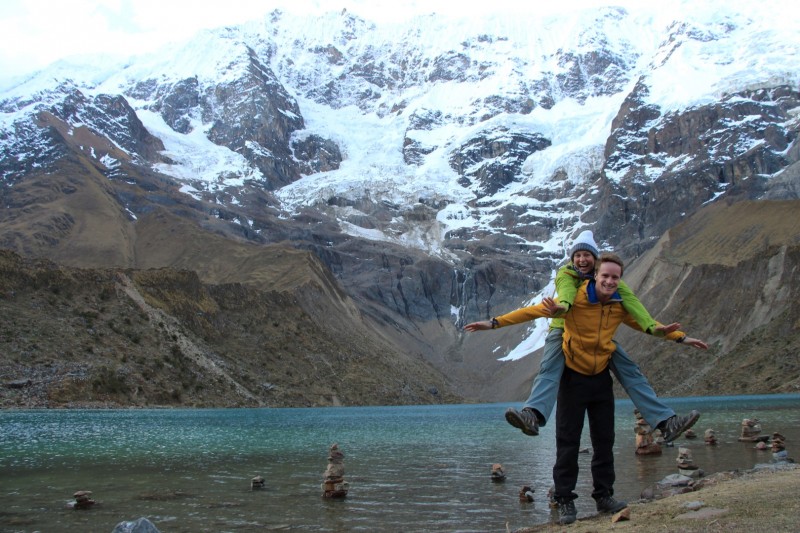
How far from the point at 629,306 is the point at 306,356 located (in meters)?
133

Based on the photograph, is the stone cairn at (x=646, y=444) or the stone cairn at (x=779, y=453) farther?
the stone cairn at (x=646, y=444)

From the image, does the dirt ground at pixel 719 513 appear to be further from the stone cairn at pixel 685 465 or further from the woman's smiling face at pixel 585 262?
the stone cairn at pixel 685 465

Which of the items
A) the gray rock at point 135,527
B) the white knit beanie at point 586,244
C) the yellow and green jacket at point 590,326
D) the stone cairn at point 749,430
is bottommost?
the stone cairn at point 749,430

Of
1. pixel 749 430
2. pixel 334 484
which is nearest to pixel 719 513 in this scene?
pixel 334 484

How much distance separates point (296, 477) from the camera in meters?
28.4

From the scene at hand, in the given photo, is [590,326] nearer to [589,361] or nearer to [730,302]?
[589,361]

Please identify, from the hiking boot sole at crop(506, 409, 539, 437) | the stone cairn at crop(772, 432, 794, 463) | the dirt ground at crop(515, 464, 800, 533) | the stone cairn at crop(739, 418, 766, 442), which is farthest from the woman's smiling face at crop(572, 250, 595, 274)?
the stone cairn at crop(739, 418, 766, 442)

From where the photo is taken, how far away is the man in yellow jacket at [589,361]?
12031 mm

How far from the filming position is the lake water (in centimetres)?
1866

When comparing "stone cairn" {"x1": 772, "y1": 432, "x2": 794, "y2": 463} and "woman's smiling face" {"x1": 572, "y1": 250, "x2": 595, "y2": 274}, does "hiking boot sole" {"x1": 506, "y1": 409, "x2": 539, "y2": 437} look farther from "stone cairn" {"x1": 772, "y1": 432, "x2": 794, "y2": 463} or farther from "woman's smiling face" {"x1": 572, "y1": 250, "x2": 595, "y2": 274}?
"stone cairn" {"x1": 772, "y1": 432, "x2": 794, "y2": 463}

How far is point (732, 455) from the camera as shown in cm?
3053

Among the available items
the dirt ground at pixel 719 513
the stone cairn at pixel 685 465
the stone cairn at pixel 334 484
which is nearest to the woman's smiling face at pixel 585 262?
the dirt ground at pixel 719 513

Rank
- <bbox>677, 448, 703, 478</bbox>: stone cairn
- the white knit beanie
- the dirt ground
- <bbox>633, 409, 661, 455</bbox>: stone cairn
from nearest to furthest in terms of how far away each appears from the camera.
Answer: the dirt ground
the white knit beanie
<bbox>677, 448, 703, 478</bbox>: stone cairn
<bbox>633, 409, 661, 455</bbox>: stone cairn

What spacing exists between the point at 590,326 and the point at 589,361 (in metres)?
0.55
